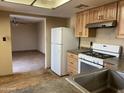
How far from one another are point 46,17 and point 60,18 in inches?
24.4

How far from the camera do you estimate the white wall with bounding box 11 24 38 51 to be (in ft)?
26.2

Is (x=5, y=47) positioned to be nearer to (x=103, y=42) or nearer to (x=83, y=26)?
(x=83, y=26)

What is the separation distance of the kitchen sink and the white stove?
790 mm

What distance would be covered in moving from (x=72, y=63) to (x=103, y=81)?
1899 mm

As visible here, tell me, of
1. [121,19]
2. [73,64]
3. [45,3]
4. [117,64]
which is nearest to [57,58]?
[73,64]

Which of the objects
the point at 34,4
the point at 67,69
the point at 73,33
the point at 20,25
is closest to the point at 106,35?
the point at 73,33

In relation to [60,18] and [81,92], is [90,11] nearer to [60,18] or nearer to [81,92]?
[60,18]

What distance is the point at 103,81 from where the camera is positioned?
144cm

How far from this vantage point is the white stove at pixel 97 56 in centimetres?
238

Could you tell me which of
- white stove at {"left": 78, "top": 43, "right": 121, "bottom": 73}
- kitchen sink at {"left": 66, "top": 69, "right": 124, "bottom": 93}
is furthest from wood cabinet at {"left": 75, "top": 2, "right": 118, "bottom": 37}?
kitchen sink at {"left": 66, "top": 69, "right": 124, "bottom": 93}

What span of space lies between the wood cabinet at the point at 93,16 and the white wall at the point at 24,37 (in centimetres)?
565

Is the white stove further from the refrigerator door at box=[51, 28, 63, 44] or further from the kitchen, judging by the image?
the refrigerator door at box=[51, 28, 63, 44]

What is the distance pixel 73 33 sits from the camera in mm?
3643

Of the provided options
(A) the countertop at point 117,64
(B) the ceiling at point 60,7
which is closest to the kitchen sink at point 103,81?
(A) the countertop at point 117,64
